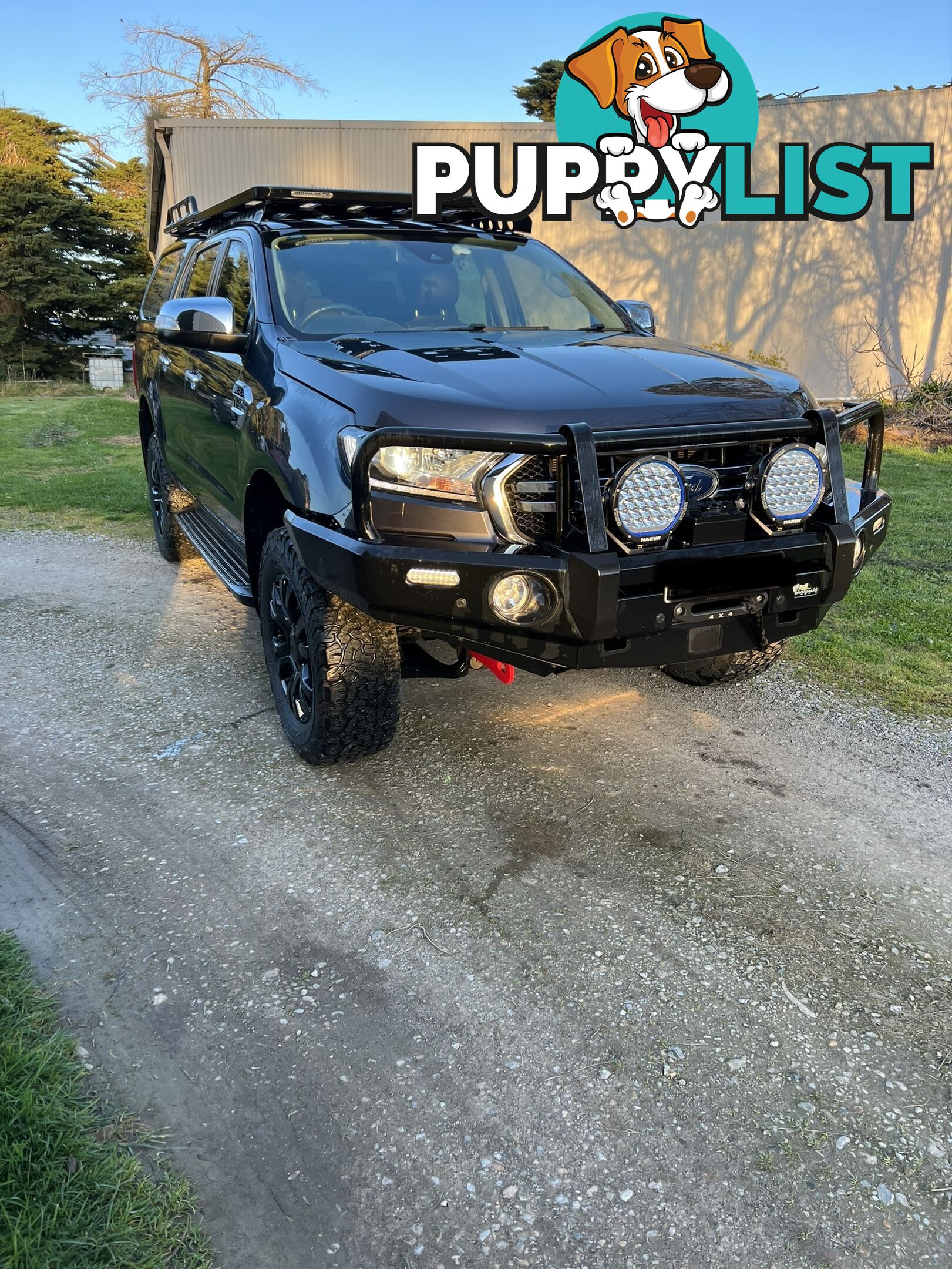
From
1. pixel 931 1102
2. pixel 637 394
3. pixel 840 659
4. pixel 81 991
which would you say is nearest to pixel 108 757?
pixel 81 991

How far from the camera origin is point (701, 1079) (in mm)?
2172

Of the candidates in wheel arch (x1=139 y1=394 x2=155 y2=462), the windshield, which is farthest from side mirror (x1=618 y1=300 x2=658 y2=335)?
wheel arch (x1=139 y1=394 x2=155 y2=462)

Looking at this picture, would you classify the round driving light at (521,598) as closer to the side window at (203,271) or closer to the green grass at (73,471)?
the side window at (203,271)

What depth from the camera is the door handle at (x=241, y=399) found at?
3.76 m

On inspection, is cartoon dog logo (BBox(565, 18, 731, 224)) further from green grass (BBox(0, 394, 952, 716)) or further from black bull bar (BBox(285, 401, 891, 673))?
black bull bar (BBox(285, 401, 891, 673))

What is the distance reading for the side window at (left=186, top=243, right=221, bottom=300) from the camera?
4824 mm

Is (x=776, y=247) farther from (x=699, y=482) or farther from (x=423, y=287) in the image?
(x=699, y=482)

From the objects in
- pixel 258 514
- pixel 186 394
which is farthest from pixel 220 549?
pixel 258 514

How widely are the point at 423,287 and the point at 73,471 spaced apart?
735 centimetres

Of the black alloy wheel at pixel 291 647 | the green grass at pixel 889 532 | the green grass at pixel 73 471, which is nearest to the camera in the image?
the black alloy wheel at pixel 291 647

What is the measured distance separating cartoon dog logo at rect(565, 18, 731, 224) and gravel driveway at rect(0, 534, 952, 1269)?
1347 centimetres

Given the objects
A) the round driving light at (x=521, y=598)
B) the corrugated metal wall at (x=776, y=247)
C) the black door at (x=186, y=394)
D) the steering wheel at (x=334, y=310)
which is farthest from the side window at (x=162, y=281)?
the corrugated metal wall at (x=776, y=247)

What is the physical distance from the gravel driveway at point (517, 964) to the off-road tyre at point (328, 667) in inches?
7.5

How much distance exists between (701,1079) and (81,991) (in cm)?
153
